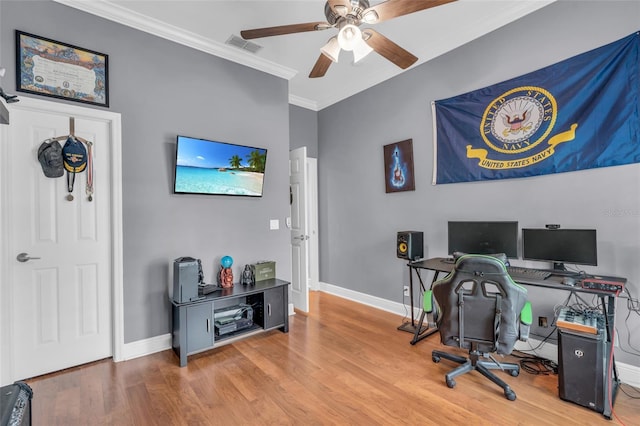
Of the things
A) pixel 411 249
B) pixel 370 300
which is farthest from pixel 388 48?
pixel 370 300

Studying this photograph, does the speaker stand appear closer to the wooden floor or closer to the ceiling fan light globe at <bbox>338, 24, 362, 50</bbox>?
the wooden floor

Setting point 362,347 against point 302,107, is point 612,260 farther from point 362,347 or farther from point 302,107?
point 302,107

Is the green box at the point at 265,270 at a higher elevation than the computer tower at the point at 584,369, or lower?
higher

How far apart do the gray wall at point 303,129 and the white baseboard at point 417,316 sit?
226cm

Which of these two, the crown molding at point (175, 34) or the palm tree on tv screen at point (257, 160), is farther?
the palm tree on tv screen at point (257, 160)

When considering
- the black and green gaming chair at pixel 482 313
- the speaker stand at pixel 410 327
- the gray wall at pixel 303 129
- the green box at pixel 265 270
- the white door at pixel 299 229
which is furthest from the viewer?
the gray wall at pixel 303 129

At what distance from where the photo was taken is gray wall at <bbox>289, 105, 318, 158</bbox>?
4734mm

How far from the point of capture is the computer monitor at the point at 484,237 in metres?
2.72

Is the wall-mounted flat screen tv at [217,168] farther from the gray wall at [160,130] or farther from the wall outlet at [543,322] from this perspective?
the wall outlet at [543,322]

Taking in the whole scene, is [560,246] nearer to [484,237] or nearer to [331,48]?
[484,237]

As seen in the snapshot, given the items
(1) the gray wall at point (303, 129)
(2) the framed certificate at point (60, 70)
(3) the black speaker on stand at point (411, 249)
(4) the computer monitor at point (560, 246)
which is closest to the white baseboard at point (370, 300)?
(3) the black speaker on stand at point (411, 249)

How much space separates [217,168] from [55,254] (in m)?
1.56

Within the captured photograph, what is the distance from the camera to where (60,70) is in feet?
8.07

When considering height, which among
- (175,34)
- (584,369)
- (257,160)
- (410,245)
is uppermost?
(175,34)
